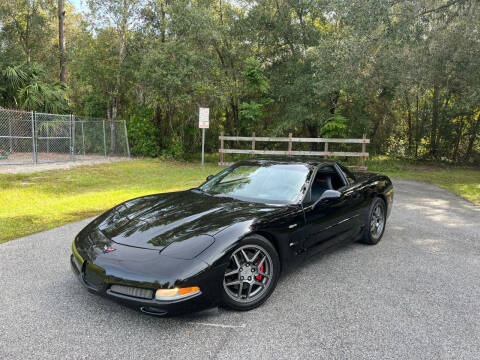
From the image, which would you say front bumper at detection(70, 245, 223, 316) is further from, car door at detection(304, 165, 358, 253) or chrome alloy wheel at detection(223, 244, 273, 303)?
car door at detection(304, 165, 358, 253)

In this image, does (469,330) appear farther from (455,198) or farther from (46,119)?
(46,119)

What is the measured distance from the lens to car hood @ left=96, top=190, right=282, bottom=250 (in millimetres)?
2908

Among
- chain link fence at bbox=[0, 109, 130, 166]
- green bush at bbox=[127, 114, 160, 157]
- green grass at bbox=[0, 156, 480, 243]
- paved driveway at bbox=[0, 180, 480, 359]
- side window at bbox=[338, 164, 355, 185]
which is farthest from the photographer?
green bush at bbox=[127, 114, 160, 157]

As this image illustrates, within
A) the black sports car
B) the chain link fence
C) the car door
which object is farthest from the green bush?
the car door

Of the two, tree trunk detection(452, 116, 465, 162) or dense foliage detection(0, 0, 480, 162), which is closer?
dense foliage detection(0, 0, 480, 162)

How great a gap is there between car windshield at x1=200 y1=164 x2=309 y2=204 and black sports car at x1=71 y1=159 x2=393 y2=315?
1 centimetres

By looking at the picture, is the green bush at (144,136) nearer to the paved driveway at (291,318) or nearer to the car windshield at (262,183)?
the paved driveway at (291,318)

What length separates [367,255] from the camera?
441cm

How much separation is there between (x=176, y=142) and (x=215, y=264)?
15.9 metres

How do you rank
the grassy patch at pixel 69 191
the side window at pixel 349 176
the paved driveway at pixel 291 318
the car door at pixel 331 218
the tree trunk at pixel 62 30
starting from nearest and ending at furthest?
the paved driveway at pixel 291 318 → the car door at pixel 331 218 → the side window at pixel 349 176 → the grassy patch at pixel 69 191 → the tree trunk at pixel 62 30

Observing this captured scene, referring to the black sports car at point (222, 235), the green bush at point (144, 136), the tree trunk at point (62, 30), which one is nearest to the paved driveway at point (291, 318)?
the black sports car at point (222, 235)

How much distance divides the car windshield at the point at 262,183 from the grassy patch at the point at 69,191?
10.1ft

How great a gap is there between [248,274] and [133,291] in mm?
956

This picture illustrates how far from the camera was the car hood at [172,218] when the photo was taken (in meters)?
2.91
